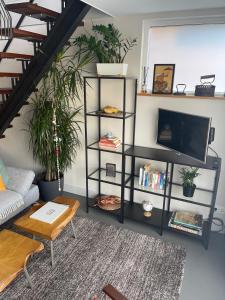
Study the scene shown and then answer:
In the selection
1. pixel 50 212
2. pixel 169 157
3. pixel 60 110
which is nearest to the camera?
pixel 50 212

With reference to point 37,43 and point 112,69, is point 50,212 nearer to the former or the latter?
point 112,69

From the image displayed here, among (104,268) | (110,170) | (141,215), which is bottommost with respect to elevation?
(104,268)

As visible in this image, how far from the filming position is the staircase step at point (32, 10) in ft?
6.25

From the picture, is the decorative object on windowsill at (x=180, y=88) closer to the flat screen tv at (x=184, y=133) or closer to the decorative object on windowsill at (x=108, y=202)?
the flat screen tv at (x=184, y=133)

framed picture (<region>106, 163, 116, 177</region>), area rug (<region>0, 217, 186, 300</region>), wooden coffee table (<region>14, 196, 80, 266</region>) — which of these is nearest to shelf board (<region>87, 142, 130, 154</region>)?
framed picture (<region>106, 163, 116, 177</region>)

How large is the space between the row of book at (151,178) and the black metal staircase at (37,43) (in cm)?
159

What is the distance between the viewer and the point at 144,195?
2.95m

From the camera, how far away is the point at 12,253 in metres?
1.81

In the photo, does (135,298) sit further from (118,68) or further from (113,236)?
(118,68)

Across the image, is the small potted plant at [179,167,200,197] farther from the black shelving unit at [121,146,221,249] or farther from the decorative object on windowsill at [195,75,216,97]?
the decorative object on windowsill at [195,75,216,97]

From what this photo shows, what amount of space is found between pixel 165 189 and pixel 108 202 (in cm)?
82

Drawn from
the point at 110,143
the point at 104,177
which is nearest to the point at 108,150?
the point at 110,143

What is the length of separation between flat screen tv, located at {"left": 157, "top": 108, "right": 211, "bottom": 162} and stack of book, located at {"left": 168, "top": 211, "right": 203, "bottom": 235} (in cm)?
75

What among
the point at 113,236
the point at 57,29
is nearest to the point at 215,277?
the point at 113,236
